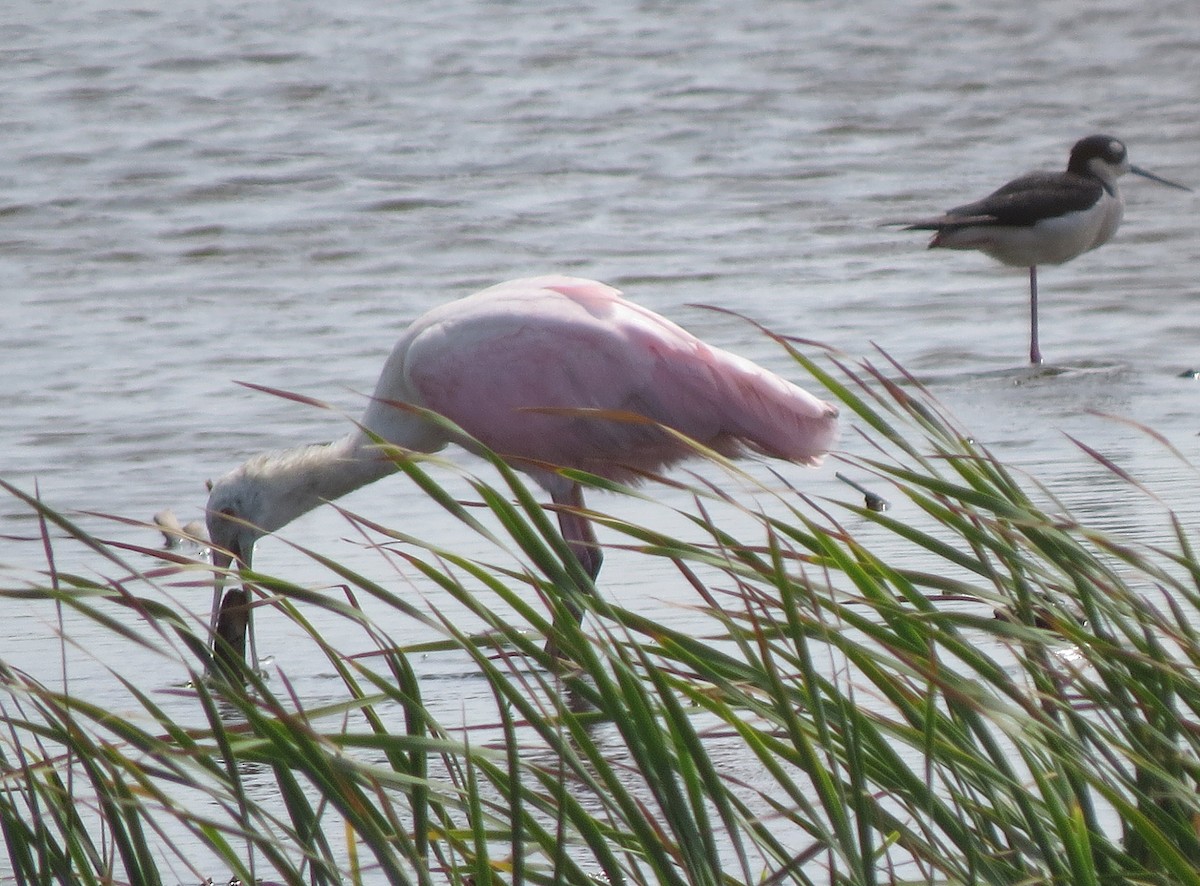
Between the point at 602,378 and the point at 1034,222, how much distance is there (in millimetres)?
4234

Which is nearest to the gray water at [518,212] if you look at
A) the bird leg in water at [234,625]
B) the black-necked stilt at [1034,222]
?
the bird leg in water at [234,625]

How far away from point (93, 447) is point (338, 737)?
16.2 ft

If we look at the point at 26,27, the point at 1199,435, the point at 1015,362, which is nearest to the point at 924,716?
the point at 1199,435

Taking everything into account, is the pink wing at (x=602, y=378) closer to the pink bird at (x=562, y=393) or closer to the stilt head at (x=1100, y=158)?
the pink bird at (x=562, y=393)

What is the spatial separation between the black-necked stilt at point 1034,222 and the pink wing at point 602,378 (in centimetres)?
379

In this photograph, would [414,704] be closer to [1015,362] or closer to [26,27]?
[1015,362]

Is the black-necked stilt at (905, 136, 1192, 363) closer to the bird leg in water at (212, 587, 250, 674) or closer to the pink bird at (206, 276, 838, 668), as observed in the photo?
the pink bird at (206, 276, 838, 668)

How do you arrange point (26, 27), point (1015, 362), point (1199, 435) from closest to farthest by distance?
point (1199, 435) < point (1015, 362) < point (26, 27)

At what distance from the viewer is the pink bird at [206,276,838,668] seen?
4.94 meters

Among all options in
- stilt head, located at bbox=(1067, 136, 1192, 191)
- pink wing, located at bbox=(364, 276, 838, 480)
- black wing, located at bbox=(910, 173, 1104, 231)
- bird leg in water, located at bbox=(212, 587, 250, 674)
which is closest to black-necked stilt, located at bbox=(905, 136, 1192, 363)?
black wing, located at bbox=(910, 173, 1104, 231)

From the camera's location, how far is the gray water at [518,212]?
641 centimetres

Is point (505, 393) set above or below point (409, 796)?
below

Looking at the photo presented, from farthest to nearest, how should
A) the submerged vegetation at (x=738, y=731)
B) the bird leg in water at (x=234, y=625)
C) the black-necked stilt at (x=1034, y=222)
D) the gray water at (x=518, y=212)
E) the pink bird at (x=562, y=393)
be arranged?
the black-necked stilt at (x=1034, y=222) → the gray water at (x=518, y=212) → the pink bird at (x=562, y=393) → the bird leg in water at (x=234, y=625) → the submerged vegetation at (x=738, y=731)

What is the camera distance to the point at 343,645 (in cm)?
442
